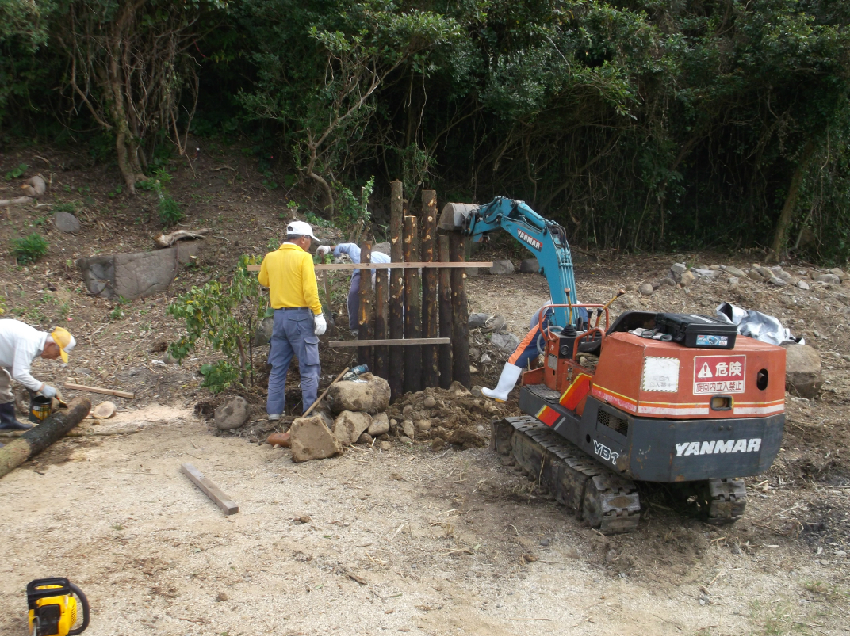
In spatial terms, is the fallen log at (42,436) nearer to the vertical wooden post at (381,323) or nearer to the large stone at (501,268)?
the vertical wooden post at (381,323)

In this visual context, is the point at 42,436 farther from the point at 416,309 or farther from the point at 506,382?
the point at 506,382

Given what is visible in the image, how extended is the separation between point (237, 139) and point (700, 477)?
449 inches

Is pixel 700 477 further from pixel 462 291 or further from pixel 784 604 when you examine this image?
pixel 462 291

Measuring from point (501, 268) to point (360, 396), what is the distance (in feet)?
23.8

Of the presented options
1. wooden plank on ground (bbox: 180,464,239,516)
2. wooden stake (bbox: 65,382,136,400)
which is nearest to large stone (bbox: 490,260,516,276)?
wooden stake (bbox: 65,382,136,400)

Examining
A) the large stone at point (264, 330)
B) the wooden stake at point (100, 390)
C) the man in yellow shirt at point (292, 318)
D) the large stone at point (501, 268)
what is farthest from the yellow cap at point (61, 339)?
the large stone at point (501, 268)

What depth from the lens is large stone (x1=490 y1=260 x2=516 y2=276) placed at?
13203mm

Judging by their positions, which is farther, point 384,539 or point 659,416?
point 384,539

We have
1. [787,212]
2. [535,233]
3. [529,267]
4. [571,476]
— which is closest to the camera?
[571,476]

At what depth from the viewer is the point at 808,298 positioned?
11.6 meters

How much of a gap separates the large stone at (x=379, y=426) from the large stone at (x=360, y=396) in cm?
11

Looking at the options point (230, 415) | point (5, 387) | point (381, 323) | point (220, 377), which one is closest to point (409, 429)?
point (381, 323)

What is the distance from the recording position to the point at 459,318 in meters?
7.71

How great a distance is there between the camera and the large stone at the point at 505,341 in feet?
27.7
